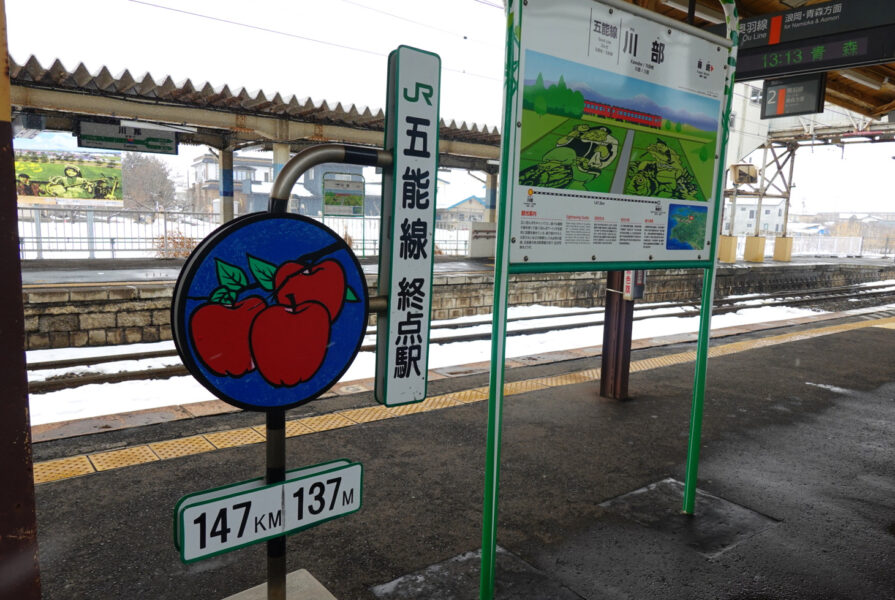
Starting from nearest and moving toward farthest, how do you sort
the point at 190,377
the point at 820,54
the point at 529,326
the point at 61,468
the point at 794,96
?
the point at 61,468 < the point at 820,54 < the point at 190,377 < the point at 794,96 < the point at 529,326

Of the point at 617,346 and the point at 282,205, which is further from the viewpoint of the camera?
the point at 617,346

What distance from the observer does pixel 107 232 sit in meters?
16.2

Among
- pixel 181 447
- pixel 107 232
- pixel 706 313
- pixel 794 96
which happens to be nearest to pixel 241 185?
pixel 107 232

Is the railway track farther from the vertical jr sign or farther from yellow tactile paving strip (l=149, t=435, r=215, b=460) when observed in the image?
the vertical jr sign

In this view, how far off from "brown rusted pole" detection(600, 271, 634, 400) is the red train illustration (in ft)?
7.94

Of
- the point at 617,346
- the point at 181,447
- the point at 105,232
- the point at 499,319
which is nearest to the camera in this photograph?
the point at 499,319

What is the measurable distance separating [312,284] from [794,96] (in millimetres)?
8164

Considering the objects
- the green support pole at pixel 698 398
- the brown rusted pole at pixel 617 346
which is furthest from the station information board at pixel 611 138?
the brown rusted pole at pixel 617 346

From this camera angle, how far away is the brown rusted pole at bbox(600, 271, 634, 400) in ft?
16.1

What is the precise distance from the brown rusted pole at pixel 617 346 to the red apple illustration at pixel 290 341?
3729mm

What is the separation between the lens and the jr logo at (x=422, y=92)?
1698 mm

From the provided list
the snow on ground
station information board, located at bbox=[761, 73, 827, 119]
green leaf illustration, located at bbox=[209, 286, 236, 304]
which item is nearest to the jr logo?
green leaf illustration, located at bbox=[209, 286, 236, 304]

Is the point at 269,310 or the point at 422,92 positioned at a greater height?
the point at 422,92

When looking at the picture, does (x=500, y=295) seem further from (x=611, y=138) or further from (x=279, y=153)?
(x=279, y=153)
